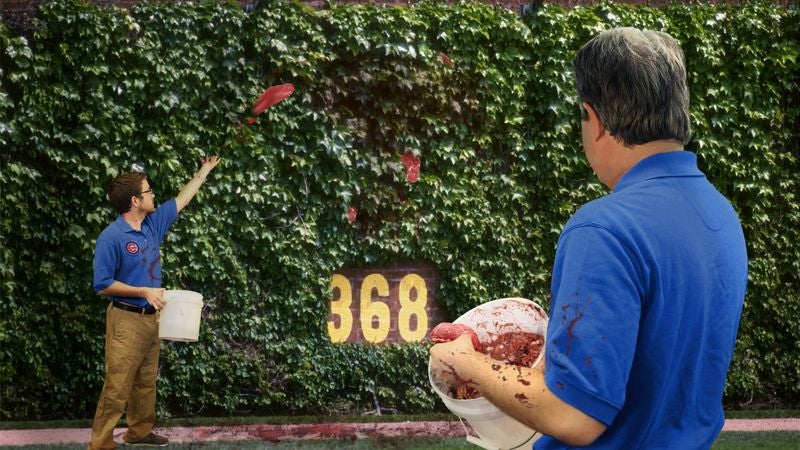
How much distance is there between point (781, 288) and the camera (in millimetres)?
9742

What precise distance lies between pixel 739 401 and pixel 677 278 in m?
8.93

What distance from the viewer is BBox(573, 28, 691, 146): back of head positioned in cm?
154

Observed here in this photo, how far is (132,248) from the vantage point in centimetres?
713

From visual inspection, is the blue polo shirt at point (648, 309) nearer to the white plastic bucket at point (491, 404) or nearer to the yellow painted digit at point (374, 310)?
the white plastic bucket at point (491, 404)

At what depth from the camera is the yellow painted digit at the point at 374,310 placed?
9.14 meters

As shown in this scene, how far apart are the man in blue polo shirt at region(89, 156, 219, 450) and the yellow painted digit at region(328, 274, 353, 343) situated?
211 cm

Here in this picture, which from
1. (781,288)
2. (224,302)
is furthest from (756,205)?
(224,302)

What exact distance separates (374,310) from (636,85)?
7714 millimetres

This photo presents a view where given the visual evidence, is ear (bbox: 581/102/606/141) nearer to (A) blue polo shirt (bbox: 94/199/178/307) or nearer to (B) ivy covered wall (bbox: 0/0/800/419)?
(A) blue polo shirt (bbox: 94/199/178/307)

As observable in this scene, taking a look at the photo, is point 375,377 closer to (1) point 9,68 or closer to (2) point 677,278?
(1) point 9,68

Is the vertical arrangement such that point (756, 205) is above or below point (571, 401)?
below

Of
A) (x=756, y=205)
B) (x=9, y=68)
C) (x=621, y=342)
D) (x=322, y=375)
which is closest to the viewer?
(x=621, y=342)

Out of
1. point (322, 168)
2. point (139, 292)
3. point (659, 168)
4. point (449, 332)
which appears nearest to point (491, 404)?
point (449, 332)

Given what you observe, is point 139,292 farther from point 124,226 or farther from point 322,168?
point 322,168
